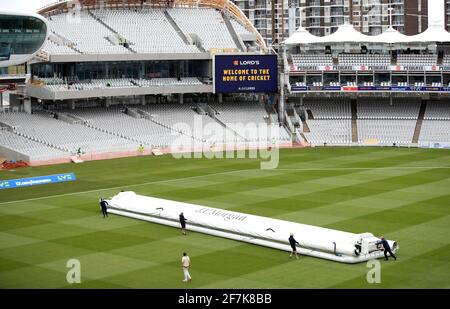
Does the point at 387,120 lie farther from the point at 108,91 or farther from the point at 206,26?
the point at 108,91

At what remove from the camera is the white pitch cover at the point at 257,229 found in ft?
105

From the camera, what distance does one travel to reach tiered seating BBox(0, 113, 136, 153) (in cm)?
7106

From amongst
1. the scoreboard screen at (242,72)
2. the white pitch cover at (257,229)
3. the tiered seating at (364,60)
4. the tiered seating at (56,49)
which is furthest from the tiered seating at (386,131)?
the white pitch cover at (257,229)

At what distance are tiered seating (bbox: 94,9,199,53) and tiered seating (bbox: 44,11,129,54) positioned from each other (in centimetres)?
177

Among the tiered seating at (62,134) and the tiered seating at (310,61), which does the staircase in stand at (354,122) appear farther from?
the tiered seating at (62,134)

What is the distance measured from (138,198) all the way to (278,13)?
93497 millimetres

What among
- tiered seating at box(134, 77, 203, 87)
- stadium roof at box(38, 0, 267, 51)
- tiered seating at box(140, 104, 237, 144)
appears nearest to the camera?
tiered seating at box(140, 104, 237, 144)

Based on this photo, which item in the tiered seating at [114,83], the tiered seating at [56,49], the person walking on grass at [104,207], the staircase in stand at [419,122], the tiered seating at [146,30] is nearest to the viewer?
the person walking on grass at [104,207]

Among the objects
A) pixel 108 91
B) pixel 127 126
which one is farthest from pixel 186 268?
pixel 108 91

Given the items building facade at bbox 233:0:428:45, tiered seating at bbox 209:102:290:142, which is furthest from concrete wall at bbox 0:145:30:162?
building facade at bbox 233:0:428:45

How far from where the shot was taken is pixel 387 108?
87375mm

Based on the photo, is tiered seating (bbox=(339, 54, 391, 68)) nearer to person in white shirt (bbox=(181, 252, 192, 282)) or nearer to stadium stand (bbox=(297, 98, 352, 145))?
stadium stand (bbox=(297, 98, 352, 145))

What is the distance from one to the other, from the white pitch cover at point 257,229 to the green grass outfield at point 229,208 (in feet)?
1.73

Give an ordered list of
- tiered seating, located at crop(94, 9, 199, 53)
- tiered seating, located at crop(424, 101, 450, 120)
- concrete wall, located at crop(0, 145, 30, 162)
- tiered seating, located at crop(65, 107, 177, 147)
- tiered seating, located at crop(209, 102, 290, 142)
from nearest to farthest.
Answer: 1. concrete wall, located at crop(0, 145, 30, 162)
2. tiered seating, located at crop(65, 107, 177, 147)
3. tiered seating, located at crop(209, 102, 290, 142)
4. tiered seating, located at crop(424, 101, 450, 120)
5. tiered seating, located at crop(94, 9, 199, 53)
